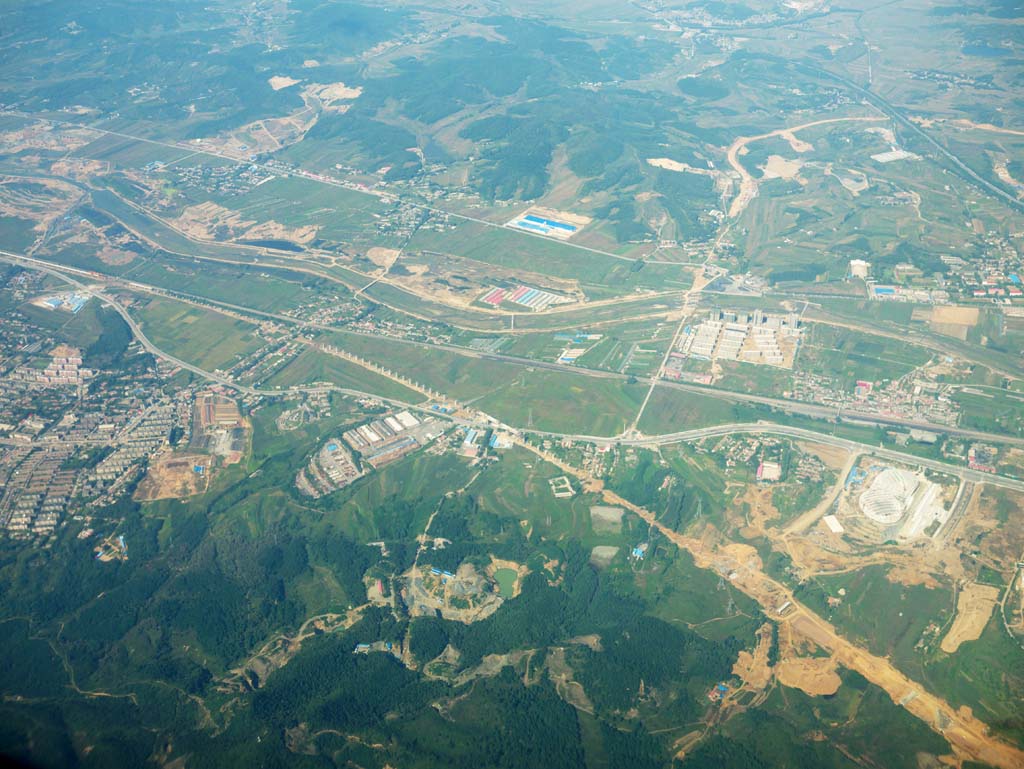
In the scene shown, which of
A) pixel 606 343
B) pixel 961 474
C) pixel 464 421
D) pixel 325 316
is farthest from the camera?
pixel 325 316

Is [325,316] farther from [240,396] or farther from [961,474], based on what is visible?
[961,474]

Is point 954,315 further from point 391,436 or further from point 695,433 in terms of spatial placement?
point 391,436

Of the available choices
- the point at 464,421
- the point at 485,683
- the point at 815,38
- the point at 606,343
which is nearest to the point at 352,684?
the point at 485,683

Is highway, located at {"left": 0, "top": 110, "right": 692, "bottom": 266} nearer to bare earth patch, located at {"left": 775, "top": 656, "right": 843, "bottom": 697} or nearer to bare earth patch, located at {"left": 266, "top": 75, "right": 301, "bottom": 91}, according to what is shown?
bare earth patch, located at {"left": 266, "top": 75, "right": 301, "bottom": 91}

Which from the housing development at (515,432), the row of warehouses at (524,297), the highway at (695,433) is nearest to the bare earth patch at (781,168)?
the housing development at (515,432)

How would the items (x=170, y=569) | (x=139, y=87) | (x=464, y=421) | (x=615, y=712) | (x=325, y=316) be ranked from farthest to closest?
(x=139, y=87)
(x=325, y=316)
(x=464, y=421)
(x=170, y=569)
(x=615, y=712)

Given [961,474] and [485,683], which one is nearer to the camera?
[485,683]

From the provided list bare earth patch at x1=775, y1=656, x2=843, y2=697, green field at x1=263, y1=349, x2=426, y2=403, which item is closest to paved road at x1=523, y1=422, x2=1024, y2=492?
green field at x1=263, y1=349, x2=426, y2=403
